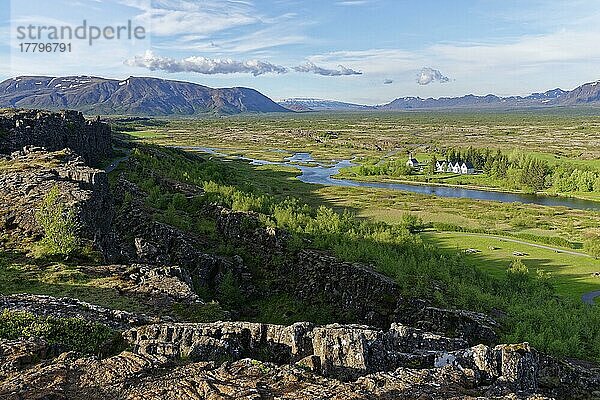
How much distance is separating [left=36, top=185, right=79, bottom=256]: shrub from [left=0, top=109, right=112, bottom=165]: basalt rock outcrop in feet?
92.8

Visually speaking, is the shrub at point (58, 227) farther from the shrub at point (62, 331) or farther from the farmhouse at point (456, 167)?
the farmhouse at point (456, 167)

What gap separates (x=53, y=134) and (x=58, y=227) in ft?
131

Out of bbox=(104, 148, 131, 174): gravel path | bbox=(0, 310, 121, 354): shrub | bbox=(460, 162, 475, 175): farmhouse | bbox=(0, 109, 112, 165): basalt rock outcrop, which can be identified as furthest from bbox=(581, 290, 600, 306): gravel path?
bbox=(460, 162, 475, 175): farmhouse

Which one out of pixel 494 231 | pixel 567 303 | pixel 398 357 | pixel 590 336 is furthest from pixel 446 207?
pixel 398 357

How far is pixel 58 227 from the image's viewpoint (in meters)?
27.8

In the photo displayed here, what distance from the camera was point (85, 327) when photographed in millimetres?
16969

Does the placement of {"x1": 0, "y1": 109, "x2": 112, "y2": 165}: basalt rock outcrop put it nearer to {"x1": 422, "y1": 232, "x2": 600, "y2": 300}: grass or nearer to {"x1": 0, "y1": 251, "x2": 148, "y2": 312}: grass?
{"x1": 0, "y1": 251, "x2": 148, "y2": 312}: grass

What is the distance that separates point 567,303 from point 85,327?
4023cm

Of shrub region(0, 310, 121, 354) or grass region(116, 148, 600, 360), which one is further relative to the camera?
grass region(116, 148, 600, 360)

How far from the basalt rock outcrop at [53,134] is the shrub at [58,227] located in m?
28.3

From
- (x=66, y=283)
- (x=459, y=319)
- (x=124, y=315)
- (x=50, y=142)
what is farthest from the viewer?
(x=50, y=142)

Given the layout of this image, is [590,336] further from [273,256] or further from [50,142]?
[50,142]

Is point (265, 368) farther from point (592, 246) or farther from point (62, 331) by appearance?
point (592, 246)

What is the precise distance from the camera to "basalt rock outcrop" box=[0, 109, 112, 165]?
2228 inches
